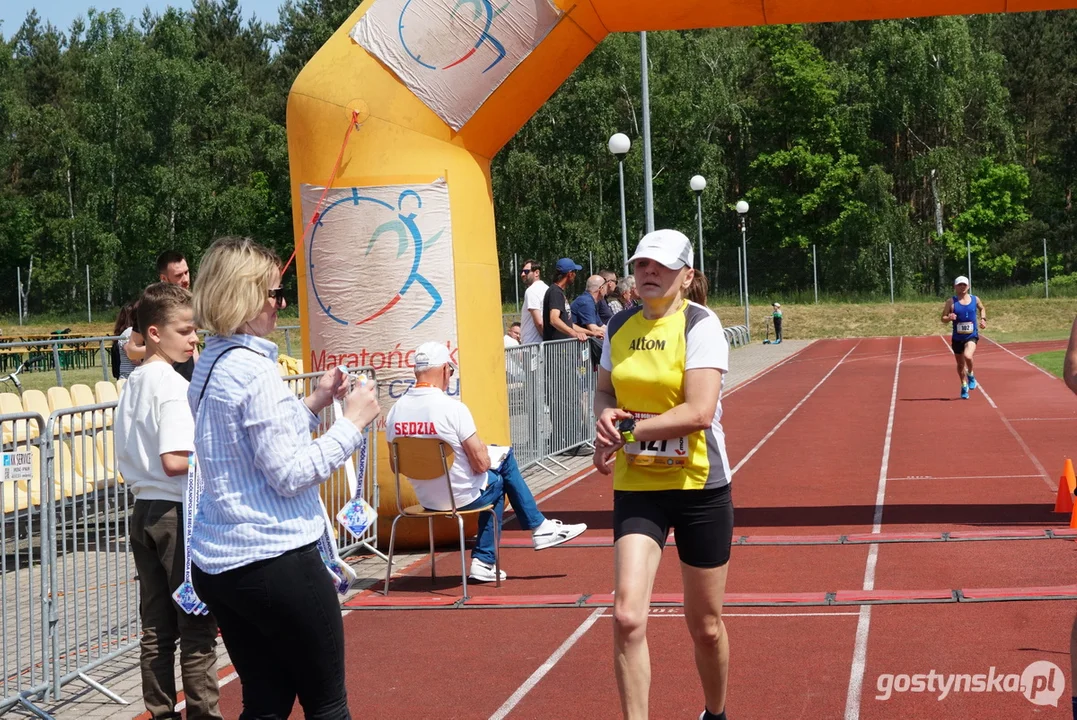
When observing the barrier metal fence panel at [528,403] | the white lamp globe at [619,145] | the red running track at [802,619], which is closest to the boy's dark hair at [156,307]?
the red running track at [802,619]

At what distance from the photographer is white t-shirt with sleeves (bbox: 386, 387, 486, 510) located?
8.06 meters

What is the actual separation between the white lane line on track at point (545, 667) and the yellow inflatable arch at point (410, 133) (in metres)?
2.91

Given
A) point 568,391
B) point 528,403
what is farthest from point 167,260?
point 568,391

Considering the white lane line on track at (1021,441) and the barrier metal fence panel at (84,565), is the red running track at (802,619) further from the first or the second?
the barrier metal fence panel at (84,565)

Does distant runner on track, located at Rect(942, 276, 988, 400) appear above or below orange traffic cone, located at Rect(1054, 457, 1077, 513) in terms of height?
above

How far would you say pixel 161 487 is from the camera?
202 inches

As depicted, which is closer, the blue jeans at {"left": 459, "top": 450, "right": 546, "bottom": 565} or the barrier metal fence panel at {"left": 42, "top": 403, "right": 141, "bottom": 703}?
the barrier metal fence panel at {"left": 42, "top": 403, "right": 141, "bottom": 703}

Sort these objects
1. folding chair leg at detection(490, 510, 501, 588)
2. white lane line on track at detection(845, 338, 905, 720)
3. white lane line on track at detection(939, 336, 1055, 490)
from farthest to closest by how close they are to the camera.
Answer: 1. white lane line on track at detection(939, 336, 1055, 490)
2. folding chair leg at detection(490, 510, 501, 588)
3. white lane line on track at detection(845, 338, 905, 720)

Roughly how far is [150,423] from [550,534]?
4.55 metres

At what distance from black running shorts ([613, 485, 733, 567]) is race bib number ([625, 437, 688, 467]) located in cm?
13

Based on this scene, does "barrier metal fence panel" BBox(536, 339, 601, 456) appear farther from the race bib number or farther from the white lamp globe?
the white lamp globe

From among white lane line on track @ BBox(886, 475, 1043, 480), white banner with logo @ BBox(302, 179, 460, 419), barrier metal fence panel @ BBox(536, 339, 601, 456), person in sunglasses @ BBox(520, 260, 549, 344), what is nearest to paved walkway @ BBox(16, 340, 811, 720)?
white banner with logo @ BBox(302, 179, 460, 419)

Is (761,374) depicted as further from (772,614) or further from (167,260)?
(167,260)

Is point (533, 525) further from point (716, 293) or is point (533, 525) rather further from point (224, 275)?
point (716, 293)
